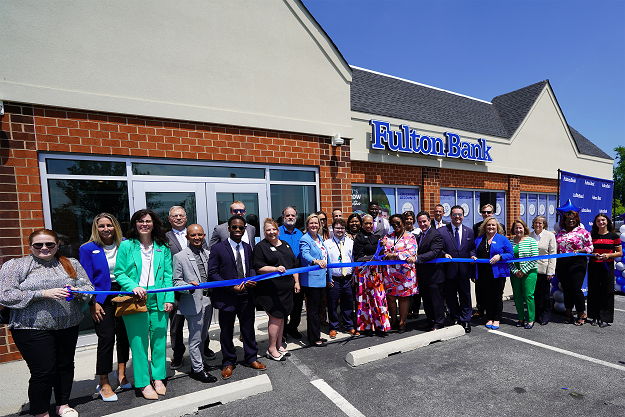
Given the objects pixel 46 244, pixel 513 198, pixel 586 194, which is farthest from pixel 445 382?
pixel 513 198

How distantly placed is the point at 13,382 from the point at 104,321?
1766 millimetres

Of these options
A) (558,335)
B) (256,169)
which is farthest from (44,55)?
(558,335)

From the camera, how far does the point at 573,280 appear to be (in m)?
5.46

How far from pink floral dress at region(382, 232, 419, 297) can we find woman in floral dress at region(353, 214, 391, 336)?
17 centimetres

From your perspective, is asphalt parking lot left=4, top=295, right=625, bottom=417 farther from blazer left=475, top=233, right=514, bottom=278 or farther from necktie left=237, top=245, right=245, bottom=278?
necktie left=237, top=245, right=245, bottom=278

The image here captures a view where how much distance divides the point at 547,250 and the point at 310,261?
14.2 ft

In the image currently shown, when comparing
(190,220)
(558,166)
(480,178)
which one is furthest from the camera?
(558,166)

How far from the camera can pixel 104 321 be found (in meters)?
3.49

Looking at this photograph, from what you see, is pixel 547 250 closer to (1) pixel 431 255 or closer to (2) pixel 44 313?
(1) pixel 431 255

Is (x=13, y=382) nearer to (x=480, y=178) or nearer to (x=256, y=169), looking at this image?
(x=256, y=169)

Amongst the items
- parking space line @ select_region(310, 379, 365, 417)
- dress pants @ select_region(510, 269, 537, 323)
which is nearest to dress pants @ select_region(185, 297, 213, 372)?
parking space line @ select_region(310, 379, 365, 417)

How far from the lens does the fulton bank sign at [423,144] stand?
902 cm

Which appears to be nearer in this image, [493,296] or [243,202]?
[493,296]

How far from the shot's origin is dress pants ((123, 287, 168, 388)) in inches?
136
